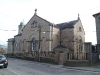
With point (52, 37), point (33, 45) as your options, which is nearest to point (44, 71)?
point (52, 37)

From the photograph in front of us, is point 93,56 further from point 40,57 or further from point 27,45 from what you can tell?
point 27,45

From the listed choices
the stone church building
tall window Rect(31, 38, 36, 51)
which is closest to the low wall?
the stone church building

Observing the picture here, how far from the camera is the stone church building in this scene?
3189 centimetres

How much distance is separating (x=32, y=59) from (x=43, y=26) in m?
8.89

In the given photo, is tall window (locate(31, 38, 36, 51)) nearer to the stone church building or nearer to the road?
the stone church building

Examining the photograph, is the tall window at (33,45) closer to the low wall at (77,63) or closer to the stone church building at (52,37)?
the stone church building at (52,37)

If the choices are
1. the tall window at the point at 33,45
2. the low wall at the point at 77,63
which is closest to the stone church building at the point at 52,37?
the tall window at the point at 33,45

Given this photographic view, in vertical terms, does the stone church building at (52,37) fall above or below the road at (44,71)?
above

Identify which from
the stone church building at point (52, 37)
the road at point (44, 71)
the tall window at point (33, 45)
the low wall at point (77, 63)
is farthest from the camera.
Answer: the tall window at point (33, 45)

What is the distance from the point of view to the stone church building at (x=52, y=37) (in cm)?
3189

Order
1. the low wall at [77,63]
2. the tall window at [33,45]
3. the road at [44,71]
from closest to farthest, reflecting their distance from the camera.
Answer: the road at [44,71]
the low wall at [77,63]
the tall window at [33,45]

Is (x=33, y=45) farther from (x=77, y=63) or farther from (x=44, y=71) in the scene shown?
(x=44, y=71)

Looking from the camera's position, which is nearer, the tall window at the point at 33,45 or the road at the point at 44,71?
the road at the point at 44,71

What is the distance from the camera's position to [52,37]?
3209 cm
